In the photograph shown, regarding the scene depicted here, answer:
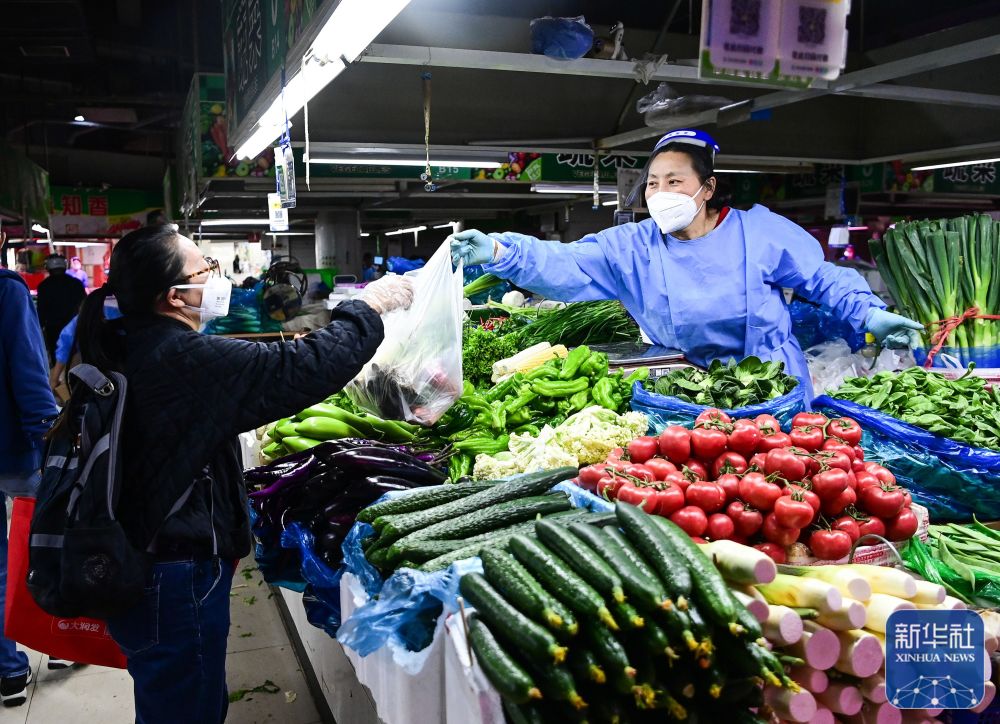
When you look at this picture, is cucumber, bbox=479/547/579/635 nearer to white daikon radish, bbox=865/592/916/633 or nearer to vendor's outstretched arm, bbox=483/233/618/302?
white daikon radish, bbox=865/592/916/633

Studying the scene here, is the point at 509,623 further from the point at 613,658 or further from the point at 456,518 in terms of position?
the point at 456,518

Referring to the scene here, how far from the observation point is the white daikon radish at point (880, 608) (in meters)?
1.89

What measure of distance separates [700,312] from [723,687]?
99.8 inches

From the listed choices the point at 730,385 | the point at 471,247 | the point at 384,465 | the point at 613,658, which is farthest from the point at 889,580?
the point at 471,247

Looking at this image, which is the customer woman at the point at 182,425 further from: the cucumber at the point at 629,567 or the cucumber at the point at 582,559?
the cucumber at the point at 629,567

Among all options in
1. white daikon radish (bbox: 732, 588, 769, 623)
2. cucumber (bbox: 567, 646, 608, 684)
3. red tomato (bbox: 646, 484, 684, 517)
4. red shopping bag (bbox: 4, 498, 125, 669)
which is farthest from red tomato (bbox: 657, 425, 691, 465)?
red shopping bag (bbox: 4, 498, 125, 669)

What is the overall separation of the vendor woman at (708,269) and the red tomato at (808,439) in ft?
4.87

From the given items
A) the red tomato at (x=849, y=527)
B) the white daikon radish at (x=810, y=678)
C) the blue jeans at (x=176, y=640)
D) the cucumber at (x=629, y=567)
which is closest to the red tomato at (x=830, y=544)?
the red tomato at (x=849, y=527)

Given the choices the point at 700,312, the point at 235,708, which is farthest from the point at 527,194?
the point at 235,708

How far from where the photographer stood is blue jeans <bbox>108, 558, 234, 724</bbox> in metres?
2.43

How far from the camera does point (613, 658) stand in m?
1.62

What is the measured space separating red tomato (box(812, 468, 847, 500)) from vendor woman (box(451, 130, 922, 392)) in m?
1.73

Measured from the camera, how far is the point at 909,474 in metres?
2.84

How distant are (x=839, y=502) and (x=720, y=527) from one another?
14.6 inches
